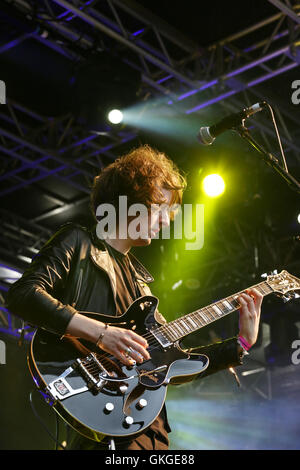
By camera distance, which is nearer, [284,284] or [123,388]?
[123,388]

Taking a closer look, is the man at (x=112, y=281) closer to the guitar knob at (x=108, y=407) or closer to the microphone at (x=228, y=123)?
the guitar knob at (x=108, y=407)

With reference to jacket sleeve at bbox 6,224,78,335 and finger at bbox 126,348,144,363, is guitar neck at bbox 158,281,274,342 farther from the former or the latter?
jacket sleeve at bbox 6,224,78,335

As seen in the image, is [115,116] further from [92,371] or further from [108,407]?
[108,407]

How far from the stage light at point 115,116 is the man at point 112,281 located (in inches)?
122

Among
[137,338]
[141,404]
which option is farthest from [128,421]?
[137,338]

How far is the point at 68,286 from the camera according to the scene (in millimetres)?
2795

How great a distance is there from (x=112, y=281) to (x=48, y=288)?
341 mm

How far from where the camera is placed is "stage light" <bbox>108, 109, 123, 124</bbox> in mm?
6449

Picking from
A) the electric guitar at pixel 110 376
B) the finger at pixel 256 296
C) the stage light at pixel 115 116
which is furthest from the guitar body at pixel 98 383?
the stage light at pixel 115 116

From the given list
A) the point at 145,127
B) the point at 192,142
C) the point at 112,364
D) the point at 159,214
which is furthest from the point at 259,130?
the point at 112,364

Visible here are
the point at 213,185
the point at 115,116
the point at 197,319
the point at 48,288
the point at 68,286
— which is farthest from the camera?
the point at 213,185

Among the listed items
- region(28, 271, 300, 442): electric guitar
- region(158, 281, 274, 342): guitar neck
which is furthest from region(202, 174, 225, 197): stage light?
region(28, 271, 300, 442): electric guitar

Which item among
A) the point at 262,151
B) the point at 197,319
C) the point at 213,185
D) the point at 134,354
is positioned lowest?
the point at 134,354
